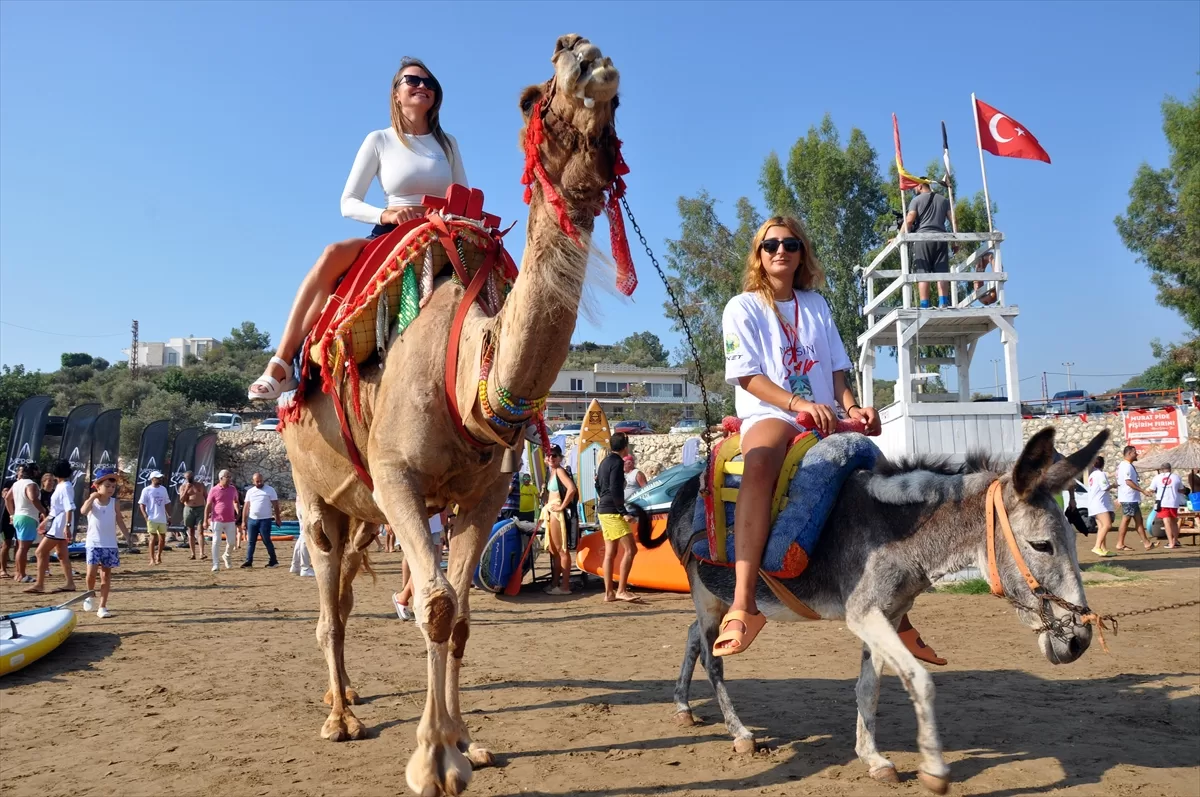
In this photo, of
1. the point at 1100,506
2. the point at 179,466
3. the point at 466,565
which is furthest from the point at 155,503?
the point at 1100,506

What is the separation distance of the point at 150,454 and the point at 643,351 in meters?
103

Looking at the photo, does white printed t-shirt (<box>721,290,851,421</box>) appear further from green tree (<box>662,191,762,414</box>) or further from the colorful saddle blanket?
green tree (<box>662,191,762,414</box>)

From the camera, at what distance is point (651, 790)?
4098mm

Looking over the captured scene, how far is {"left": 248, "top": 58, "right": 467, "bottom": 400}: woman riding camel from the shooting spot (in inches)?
200

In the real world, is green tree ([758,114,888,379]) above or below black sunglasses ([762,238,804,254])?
above

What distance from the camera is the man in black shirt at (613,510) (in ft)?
38.2

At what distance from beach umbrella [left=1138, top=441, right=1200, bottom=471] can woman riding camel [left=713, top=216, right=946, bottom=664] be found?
2073 centimetres

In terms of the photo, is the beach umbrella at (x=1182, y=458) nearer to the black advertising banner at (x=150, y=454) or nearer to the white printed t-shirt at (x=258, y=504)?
the white printed t-shirt at (x=258, y=504)

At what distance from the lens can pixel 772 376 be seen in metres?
4.46

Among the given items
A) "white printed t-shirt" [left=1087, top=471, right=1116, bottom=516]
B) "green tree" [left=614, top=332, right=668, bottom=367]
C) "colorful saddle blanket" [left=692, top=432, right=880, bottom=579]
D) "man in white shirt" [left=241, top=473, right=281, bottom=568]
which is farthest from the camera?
"green tree" [left=614, top=332, right=668, bottom=367]

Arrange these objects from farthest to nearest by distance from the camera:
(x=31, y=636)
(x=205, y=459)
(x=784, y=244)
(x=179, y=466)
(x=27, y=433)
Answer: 1. (x=205, y=459)
2. (x=179, y=466)
3. (x=27, y=433)
4. (x=31, y=636)
5. (x=784, y=244)

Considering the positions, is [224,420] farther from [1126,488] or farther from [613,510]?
[1126,488]

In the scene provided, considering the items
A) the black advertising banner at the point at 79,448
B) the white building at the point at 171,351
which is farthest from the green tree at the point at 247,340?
the black advertising banner at the point at 79,448

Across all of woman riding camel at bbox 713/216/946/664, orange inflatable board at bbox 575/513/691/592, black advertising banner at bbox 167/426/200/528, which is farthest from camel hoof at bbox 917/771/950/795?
black advertising banner at bbox 167/426/200/528
